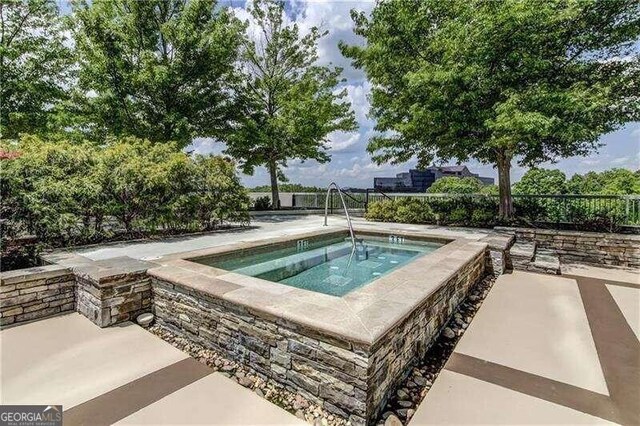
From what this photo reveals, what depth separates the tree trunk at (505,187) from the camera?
828cm

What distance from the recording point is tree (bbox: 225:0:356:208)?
12203mm

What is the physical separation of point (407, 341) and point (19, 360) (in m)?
3.39

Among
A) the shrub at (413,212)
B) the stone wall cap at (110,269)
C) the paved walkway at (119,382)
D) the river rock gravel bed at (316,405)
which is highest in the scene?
the shrub at (413,212)

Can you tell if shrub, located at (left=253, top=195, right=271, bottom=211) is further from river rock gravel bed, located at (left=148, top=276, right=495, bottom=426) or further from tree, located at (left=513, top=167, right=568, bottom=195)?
tree, located at (left=513, top=167, right=568, bottom=195)

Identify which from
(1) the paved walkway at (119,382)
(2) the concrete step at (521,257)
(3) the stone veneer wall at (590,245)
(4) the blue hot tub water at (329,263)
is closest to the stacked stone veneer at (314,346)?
(1) the paved walkway at (119,382)

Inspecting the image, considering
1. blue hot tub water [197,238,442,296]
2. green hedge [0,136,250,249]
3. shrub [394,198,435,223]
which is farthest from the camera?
shrub [394,198,435,223]

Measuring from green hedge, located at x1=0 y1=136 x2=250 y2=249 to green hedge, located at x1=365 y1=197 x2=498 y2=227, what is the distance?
14.4 ft

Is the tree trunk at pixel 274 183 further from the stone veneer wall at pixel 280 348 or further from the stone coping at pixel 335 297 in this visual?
the stone veneer wall at pixel 280 348

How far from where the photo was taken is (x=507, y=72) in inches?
269

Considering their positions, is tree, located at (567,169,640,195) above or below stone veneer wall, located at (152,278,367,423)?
above

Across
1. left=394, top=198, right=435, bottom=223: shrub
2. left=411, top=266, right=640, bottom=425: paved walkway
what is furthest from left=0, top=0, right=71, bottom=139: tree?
left=411, top=266, right=640, bottom=425: paved walkway

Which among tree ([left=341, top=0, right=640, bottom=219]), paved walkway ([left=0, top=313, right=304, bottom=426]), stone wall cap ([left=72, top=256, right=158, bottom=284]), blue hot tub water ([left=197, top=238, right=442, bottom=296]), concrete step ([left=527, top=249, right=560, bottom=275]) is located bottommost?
paved walkway ([left=0, top=313, right=304, bottom=426])

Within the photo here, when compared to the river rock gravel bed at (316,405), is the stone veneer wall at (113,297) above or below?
above

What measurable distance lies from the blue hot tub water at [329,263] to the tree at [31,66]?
9.20 meters
